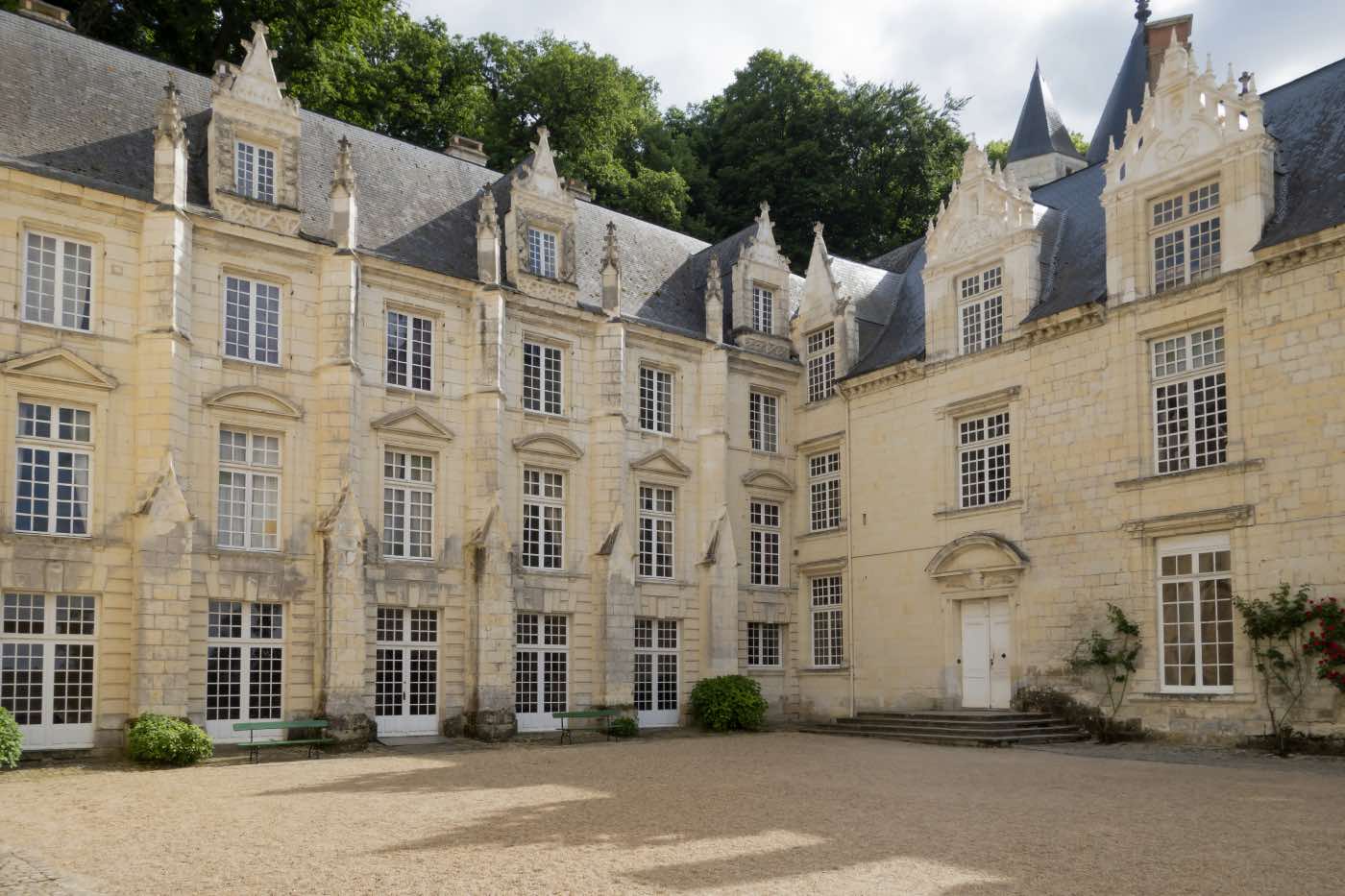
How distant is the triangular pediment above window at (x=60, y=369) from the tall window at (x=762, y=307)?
13.2 m

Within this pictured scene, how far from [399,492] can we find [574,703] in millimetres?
4975

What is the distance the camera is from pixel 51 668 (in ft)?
54.3

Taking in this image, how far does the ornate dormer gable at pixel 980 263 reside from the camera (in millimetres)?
21531

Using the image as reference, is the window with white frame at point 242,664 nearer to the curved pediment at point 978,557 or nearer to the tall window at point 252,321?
the tall window at point 252,321

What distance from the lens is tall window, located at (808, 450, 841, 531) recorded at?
82.4 ft

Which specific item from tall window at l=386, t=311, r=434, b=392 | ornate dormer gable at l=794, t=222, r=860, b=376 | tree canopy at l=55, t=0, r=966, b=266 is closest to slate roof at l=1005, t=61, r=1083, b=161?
tree canopy at l=55, t=0, r=966, b=266

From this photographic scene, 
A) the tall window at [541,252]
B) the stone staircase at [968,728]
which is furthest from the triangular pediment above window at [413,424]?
the stone staircase at [968,728]

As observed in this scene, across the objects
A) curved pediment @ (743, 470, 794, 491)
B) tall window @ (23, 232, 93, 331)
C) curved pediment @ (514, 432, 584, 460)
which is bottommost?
curved pediment @ (743, 470, 794, 491)

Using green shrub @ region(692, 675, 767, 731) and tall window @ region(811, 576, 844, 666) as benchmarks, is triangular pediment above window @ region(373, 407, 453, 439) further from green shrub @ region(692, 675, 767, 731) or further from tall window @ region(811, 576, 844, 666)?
tall window @ region(811, 576, 844, 666)

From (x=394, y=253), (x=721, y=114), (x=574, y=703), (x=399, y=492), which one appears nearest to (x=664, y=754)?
(x=574, y=703)

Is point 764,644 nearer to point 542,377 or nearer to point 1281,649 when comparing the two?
point 542,377

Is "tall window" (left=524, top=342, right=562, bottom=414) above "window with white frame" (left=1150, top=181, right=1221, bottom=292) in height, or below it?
below

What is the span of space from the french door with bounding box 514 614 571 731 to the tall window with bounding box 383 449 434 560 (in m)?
2.23

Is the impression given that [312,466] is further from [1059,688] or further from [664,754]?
[1059,688]
